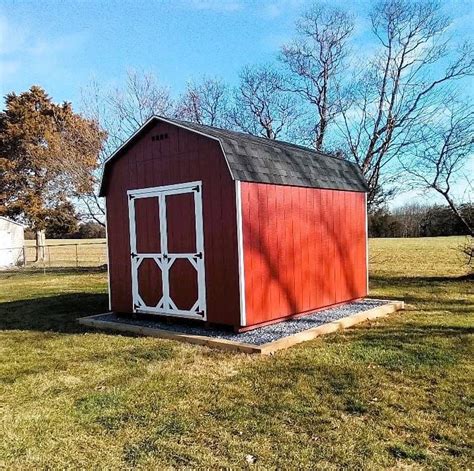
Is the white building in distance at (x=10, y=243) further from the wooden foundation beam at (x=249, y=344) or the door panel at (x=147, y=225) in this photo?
the wooden foundation beam at (x=249, y=344)

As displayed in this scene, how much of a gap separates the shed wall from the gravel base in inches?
9.0

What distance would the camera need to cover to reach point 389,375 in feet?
14.5

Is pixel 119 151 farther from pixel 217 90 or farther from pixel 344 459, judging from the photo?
pixel 217 90

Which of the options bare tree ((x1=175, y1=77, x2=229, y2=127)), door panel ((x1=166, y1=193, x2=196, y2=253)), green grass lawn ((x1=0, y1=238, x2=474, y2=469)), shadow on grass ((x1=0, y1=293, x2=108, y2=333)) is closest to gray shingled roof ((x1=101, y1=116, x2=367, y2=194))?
door panel ((x1=166, y1=193, x2=196, y2=253))

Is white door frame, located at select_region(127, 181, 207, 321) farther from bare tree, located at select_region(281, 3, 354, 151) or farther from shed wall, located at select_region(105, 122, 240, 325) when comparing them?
bare tree, located at select_region(281, 3, 354, 151)

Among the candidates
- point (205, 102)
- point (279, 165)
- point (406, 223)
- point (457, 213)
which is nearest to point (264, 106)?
point (205, 102)

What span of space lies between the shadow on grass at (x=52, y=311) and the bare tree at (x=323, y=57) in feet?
34.2

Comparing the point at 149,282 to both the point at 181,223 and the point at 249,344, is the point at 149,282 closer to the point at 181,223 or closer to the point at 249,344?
the point at 181,223

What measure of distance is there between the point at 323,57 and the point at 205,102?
18.9ft

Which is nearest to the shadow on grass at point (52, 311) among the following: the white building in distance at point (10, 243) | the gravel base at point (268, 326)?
the gravel base at point (268, 326)

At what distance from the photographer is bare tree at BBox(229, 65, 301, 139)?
1859 cm

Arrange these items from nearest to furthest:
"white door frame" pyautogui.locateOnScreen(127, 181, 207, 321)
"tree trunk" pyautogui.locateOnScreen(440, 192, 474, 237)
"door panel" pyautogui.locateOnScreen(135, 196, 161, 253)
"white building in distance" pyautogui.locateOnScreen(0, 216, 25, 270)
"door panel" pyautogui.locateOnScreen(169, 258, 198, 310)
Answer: "white door frame" pyautogui.locateOnScreen(127, 181, 207, 321), "door panel" pyautogui.locateOnScreen(169, 258, 198, 310), "door panel" pyautogui.locateOnScreen(135, 196, 161, 253), "tree trunk" pyautogui.locateOnScreen(440, 192, 474, 237), "white building in distance" pyautogui.locateOnScreen(0, 216, 25, 270)

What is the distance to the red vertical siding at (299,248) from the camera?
641 cm

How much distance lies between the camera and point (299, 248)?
23.9 ft
